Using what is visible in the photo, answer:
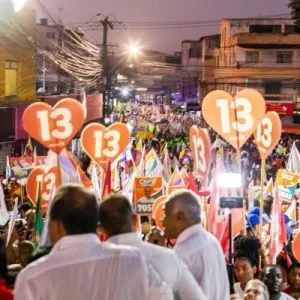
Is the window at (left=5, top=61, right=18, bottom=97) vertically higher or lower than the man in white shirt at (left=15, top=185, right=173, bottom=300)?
higher

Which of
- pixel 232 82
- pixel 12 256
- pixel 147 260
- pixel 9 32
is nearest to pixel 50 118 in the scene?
pixel 12 256

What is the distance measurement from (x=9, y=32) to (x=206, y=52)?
53.3 metres

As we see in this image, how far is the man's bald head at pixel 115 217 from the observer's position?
3.46m

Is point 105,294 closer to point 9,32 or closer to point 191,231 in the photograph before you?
point 191,231

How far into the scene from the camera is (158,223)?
9.18m

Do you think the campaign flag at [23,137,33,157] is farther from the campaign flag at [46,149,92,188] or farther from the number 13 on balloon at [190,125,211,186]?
the number 13 on balloon at [190,125,211,186]

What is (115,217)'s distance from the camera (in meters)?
3.47

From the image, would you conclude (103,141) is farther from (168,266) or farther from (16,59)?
(16,59)

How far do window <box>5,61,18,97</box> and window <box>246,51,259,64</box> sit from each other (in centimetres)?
2754

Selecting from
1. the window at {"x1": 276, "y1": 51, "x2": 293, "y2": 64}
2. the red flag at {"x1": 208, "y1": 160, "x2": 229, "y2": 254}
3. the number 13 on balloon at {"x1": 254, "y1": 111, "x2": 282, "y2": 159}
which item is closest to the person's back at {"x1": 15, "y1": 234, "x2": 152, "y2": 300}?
the red flag at {"x1": 208, "y1": 160, "x2": 229, "y2": 254}

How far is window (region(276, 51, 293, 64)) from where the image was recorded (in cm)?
5134

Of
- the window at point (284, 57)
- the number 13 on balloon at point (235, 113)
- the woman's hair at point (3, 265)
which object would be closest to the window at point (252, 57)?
the window at point (284, 57)

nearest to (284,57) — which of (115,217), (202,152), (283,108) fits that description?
(283,108)

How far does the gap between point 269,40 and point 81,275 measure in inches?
1936
